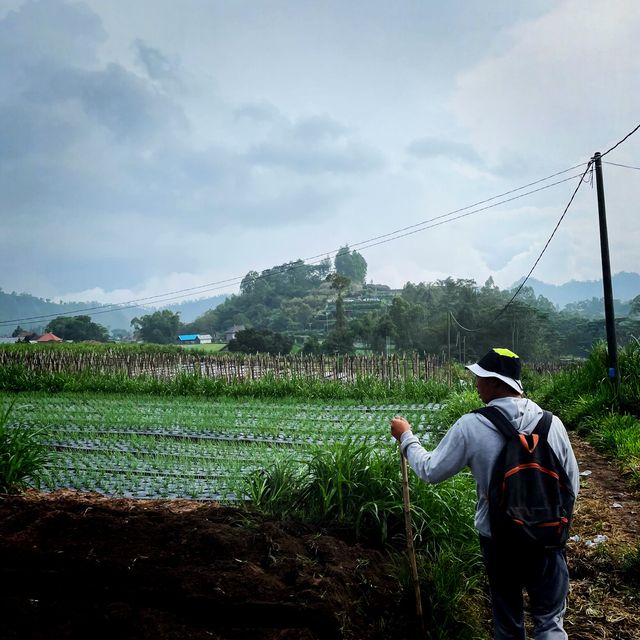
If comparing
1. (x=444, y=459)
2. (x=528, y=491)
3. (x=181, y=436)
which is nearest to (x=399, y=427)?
(x=444, y=459)

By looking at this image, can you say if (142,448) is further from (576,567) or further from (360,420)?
(576,567)

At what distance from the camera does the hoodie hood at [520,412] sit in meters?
2.15

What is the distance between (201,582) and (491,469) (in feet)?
5.10

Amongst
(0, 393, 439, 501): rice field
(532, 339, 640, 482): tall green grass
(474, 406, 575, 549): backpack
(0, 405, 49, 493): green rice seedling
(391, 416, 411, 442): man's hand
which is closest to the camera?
(474, 406, 575, 549): backpack

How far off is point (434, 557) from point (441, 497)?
0.50 meters

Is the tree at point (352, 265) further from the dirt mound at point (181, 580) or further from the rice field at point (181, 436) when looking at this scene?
the dirt mound at point (181, 580)

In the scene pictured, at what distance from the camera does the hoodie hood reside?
7.06ft

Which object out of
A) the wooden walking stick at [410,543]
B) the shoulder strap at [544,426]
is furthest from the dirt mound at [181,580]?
the shoulder strap at [544,426]

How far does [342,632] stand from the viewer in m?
2.53

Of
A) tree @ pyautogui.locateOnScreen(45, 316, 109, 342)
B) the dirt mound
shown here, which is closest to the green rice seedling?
the dirt mound

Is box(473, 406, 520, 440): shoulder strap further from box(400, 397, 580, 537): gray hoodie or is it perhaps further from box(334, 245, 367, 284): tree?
box(334, 245, 367, 284): tree

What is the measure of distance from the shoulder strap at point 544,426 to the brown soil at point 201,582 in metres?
1.33

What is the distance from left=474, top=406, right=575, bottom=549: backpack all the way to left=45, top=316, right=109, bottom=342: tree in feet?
200

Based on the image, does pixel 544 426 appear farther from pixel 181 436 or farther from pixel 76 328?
pixel 76 328
